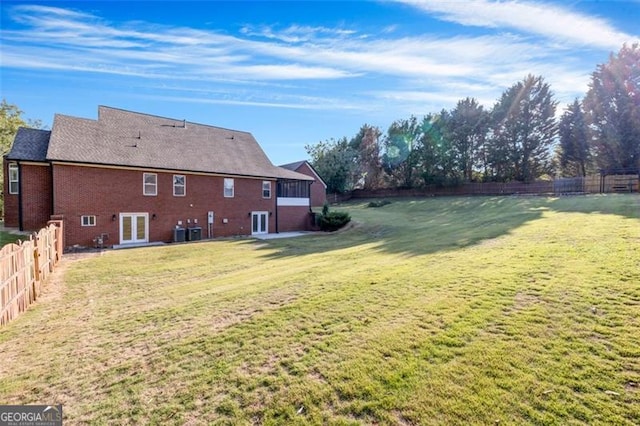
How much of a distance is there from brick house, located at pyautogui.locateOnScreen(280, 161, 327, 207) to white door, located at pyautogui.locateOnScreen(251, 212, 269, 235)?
14.3 m

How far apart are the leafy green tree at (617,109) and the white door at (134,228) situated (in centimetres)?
4190

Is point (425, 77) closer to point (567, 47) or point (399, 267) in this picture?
point (567, 47)

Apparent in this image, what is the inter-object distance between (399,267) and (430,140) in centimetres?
3754

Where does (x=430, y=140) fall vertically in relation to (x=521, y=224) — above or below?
above

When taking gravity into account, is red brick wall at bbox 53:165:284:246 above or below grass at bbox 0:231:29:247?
above

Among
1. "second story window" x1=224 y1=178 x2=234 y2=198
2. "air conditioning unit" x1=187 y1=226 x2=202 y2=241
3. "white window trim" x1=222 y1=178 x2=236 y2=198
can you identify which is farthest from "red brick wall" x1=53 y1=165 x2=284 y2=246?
"air conditioning unit" x1=187 y1=226 x2=202 y2=241

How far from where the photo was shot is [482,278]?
258 inches

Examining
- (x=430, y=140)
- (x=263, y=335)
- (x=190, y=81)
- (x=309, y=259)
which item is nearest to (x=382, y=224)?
(x=309, y=259)

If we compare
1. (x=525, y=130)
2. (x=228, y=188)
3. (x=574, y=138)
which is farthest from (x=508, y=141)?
(x=228, y=188)

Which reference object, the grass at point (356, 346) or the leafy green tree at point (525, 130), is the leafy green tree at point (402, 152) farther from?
the grass at point (356, 346)

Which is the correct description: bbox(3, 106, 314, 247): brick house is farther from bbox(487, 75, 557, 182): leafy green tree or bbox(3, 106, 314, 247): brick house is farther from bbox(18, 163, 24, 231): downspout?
bbox(487, 75, 557, 182): leafy green tree

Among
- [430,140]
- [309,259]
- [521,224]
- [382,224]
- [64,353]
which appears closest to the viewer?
[64,353]

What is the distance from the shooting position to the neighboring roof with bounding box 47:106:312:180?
16.5 meters
